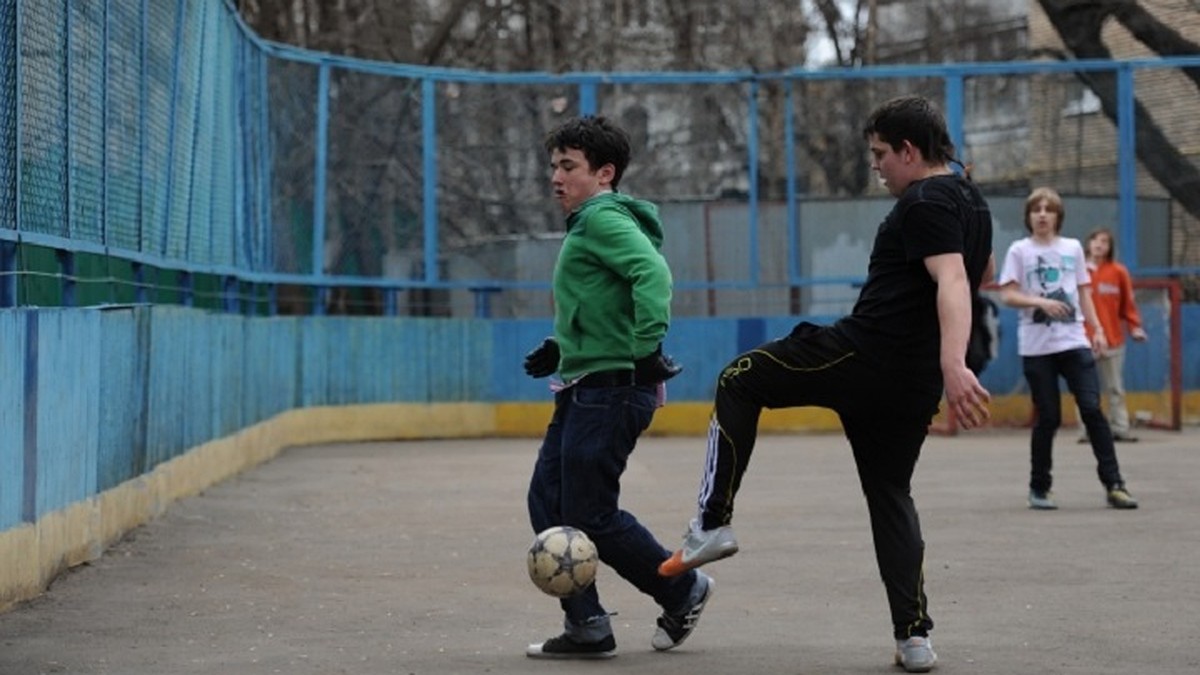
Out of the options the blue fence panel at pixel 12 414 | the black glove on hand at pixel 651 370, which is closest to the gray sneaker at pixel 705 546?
the black glove on hand at pixel 651 370

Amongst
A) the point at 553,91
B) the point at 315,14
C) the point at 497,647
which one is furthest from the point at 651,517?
the point at 315,14

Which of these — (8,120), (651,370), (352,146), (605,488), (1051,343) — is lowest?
(605,488)

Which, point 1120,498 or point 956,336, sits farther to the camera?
point 1120,498

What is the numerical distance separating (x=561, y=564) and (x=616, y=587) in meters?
2.41

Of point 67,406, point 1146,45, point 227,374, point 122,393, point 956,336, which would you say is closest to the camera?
point 956,336

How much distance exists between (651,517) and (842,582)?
3226mm

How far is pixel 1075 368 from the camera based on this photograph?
12922 mm

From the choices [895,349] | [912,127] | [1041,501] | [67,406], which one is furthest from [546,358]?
[1041,501]

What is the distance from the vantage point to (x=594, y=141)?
25.0 ft

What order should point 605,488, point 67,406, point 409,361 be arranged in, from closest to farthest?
1. point 605,488
2. point 67,406
3. point 409,361

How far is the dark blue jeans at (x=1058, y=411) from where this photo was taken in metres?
12.9

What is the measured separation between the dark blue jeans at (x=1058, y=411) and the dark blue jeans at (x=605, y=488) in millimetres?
5625

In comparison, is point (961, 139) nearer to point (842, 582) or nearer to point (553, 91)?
point (553, 91)

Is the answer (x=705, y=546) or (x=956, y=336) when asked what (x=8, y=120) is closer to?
(x=705, y=546)
